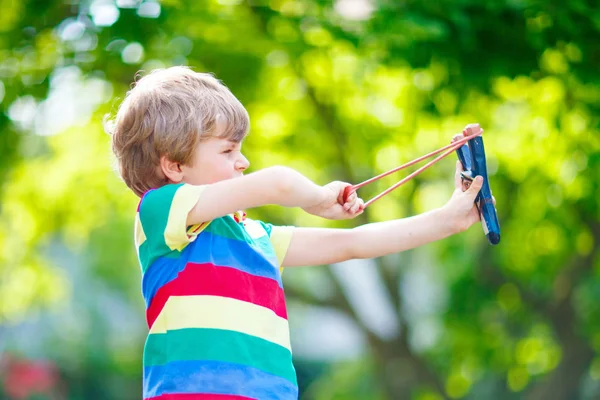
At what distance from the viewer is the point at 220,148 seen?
1751mm

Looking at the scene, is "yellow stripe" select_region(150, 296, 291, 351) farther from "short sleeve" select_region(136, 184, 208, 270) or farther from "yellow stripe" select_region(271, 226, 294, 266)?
"yellow stripe" select_region(271, 226, 294, 266)

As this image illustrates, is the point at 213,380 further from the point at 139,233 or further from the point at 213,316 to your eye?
the point at 139,233

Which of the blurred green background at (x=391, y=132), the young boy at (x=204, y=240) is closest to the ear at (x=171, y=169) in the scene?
the young boy at (x=204, y=240)

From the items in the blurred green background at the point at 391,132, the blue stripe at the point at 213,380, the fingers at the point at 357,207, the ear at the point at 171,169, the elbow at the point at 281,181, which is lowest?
the blurred green background at the point at 391,132

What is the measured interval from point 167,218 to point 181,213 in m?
0.04

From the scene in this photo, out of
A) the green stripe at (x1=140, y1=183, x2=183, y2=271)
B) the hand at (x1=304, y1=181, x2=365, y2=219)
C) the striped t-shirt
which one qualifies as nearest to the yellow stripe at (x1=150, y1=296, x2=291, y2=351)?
the striped t-shirt

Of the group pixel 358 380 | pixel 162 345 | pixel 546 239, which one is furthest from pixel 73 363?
pixel 162 345

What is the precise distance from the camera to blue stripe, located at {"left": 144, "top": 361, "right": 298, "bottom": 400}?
1.63m

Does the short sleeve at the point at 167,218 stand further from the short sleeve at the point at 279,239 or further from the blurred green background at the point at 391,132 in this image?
the blurred green background at the point at 391,132

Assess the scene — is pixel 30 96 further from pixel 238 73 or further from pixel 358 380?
pixel 358 380

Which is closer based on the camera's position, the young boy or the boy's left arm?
the young boy

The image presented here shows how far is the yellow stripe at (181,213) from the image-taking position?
1.62m

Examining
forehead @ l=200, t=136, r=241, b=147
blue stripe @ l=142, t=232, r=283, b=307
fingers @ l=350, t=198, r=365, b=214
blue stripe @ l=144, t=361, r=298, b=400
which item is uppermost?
forehead @ l=200, t=136, r=241, b=147

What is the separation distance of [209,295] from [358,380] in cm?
956
